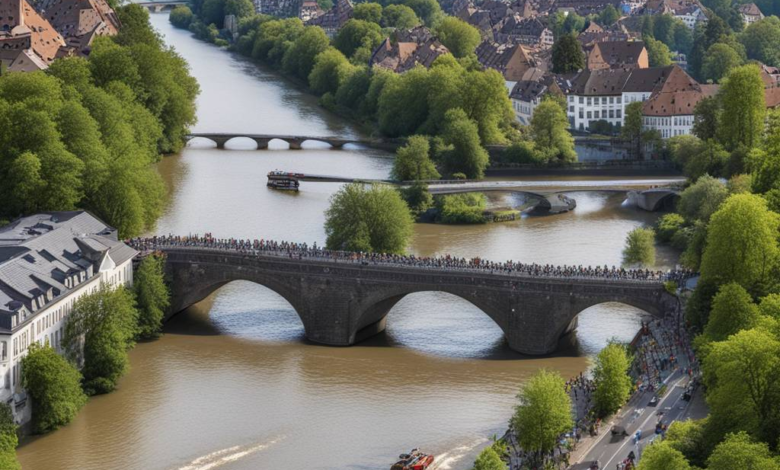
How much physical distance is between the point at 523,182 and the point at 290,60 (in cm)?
6343

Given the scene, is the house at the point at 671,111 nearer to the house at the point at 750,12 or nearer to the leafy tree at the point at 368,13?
the leafy tree at the point at 368,13

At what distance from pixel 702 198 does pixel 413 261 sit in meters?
23.5

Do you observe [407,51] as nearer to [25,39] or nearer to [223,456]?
[25,39]

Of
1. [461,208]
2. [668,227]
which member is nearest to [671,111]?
[461,208]

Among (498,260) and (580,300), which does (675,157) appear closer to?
(498,260)

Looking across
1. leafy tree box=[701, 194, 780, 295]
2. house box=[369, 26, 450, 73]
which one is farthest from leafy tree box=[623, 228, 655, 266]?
house box=[369, 26, 450, 73]

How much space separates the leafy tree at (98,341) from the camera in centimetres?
6712

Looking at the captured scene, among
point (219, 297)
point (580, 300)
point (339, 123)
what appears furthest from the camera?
point (339, 123)

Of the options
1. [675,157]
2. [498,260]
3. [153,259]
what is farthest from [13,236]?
[675,157]

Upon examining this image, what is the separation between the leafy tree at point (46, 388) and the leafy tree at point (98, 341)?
322cm

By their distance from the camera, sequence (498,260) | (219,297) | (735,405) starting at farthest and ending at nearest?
(498,260)
(219,297)
(735,405)

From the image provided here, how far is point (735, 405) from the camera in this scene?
174ft

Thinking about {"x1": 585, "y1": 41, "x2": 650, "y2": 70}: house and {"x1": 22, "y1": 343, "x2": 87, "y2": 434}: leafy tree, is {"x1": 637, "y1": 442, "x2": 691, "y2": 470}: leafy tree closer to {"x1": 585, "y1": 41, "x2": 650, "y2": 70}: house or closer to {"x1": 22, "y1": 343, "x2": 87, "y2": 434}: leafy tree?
{"x1": 22, "y1": 343, "x2": 87, "y2": 434}: leafy tree

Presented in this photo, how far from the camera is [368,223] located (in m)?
80.9
